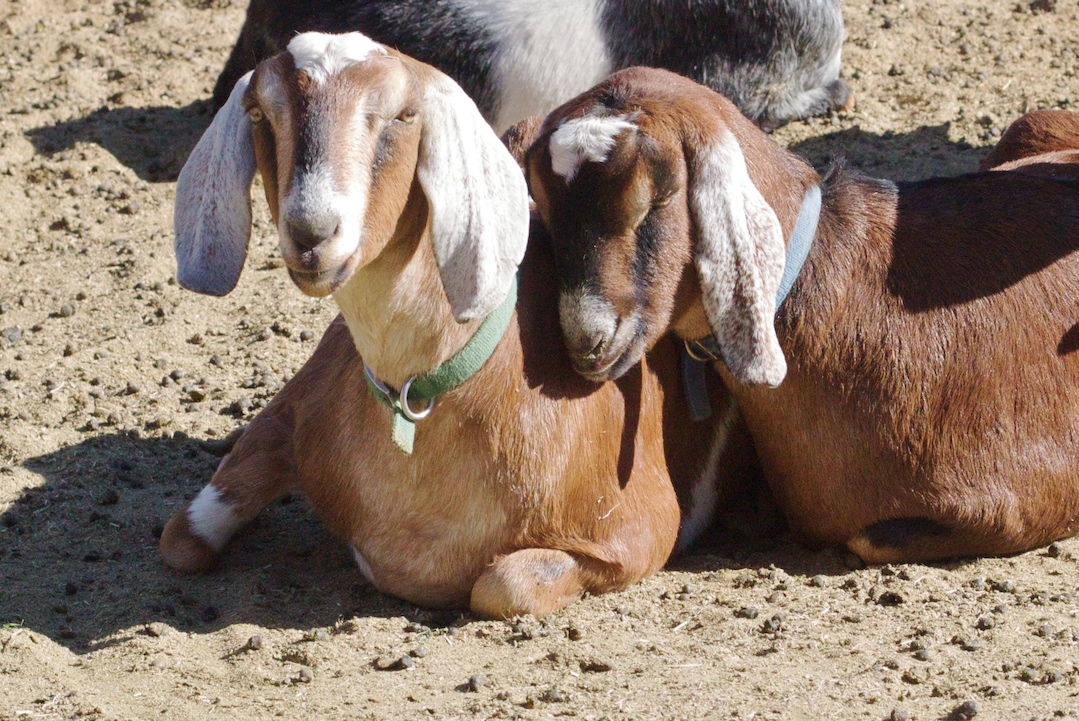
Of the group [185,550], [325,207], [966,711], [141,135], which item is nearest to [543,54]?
[141,135]

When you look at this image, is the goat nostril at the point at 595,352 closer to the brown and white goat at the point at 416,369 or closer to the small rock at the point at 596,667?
the brown and white goat at the point at 416,369

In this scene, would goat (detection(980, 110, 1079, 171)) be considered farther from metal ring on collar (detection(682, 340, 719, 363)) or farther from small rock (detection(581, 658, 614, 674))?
small rock (detection(581, 658, 614, 674))

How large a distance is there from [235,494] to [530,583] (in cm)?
97

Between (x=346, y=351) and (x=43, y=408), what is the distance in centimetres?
143

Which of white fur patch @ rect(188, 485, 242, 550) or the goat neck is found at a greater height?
the goat neck

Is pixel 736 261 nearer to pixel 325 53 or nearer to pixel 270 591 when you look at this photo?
pixel 325 53

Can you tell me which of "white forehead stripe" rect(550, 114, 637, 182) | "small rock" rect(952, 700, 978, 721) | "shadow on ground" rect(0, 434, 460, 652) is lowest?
"shadow on ground" rect(0, 434, 460, 652)

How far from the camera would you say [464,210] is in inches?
130

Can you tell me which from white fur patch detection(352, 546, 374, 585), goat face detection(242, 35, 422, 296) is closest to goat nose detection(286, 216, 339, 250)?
goat face detection(242, 35, 422, 296)

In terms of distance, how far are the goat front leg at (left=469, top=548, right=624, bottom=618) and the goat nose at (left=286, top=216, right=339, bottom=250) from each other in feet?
3.32

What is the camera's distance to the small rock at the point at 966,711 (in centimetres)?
322

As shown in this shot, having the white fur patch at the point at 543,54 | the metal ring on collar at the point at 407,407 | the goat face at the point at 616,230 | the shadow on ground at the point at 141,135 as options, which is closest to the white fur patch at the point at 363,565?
the metal ring on collar at the point at 407,407

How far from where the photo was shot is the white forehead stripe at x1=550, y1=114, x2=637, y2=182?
3.54m

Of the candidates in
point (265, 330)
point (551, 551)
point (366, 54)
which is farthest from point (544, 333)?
point (265, 330)
